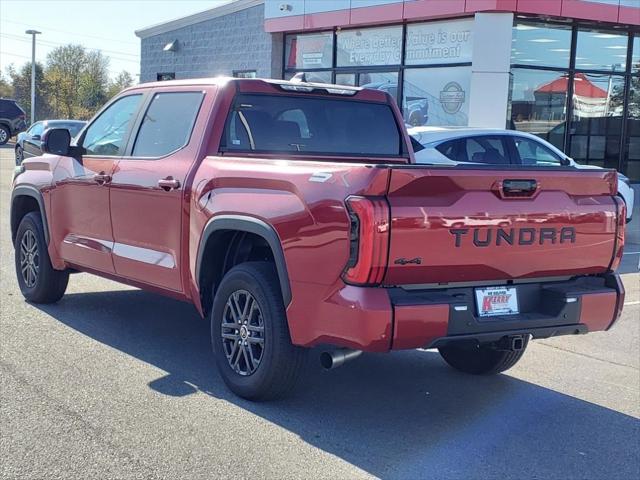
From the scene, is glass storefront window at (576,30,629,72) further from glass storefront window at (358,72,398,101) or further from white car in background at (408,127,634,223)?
white car in background at (408,127,634,223)

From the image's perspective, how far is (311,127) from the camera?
6.30 m

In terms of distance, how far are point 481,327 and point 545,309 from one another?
0.55 m

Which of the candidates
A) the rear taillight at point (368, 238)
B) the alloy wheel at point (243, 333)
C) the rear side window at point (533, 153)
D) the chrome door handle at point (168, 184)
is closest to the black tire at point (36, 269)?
the chrome door handle at point (168, 184)

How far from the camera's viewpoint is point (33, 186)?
7566 millimetres

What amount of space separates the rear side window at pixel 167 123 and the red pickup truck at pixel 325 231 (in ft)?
0.05

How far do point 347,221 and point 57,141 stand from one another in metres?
3.54

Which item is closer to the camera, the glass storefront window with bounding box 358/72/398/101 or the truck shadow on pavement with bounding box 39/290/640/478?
the truck shadow on pavement with bounding box 39/290/640/478

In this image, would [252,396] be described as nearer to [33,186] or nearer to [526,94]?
[33,186]

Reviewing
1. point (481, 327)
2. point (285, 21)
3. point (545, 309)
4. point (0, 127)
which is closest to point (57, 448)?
point (481, 327)

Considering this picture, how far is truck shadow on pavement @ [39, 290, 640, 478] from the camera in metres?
4.46

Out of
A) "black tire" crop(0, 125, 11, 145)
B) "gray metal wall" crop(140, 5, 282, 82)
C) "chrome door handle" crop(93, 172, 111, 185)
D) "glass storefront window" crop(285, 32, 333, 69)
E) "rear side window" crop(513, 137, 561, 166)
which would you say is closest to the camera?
"chrome door handle" crop(93, 172, 111, 185)

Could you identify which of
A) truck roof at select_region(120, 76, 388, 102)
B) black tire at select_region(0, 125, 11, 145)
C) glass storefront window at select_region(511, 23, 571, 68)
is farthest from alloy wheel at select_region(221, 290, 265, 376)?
black tire at select_region(0, 125, 11, 145)

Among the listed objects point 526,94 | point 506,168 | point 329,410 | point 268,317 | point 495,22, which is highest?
point 495,22

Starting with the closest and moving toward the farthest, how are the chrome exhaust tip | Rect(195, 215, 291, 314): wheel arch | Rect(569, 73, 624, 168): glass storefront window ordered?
1. the chrome exhaust tip
2. Rect(195, 215, 291, 314): wheel arch
3. Rect(569, 73, 624, 168): glass storefront window
